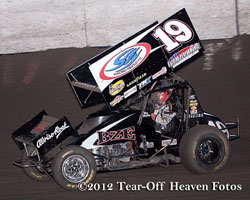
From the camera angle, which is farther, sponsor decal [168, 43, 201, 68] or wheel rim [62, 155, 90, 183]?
sponsor decal [168, 43, 201, 68]

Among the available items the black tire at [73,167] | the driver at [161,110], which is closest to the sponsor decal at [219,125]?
the driver at [161,110]

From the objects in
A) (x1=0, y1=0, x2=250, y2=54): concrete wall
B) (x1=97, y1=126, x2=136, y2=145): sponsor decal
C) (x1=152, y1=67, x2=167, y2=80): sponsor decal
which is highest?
(x1=0, y1=0, x2=250, y2=54): concrete wall

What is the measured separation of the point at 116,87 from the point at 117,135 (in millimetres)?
742

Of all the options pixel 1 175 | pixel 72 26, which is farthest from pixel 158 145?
pixel 72 26

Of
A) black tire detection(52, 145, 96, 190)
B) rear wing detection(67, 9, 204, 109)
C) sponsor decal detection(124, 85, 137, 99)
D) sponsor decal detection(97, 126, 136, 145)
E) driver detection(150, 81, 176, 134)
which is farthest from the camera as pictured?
Answer: driver detection(150, 81, 176, 134)

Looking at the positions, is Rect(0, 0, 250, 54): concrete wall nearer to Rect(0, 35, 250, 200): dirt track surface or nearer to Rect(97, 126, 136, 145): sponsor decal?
Rect(0, 35, 250, 200): dirt track surface

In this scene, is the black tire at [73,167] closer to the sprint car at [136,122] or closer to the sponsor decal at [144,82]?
the sprint car at [136,122]

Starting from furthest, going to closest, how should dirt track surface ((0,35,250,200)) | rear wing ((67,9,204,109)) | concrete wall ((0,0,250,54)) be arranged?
concrete wall ((0,0,250,54)) < dirt track surface ((0,35,250,200)) < rear wing ((67,9,204,109))

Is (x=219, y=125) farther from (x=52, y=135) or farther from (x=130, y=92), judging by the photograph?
(x=52, y=135)

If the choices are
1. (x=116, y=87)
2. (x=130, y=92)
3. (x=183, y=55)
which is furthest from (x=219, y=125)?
(x=116, y=87)

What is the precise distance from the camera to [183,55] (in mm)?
9102

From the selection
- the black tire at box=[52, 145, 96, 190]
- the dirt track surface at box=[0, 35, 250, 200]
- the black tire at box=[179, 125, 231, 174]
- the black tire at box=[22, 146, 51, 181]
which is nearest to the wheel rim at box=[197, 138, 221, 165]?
the black tire at box=[179, 125, 231, 174]

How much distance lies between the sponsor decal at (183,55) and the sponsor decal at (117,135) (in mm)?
1213

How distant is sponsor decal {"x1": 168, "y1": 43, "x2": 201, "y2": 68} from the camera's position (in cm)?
904
